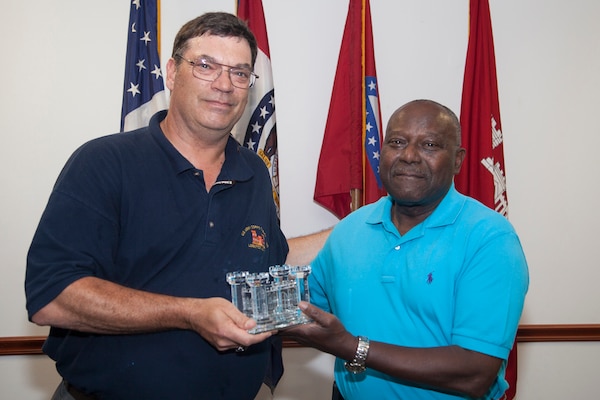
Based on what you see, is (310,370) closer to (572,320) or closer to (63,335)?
(572,320)

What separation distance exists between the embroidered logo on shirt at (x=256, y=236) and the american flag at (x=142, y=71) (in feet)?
5.63

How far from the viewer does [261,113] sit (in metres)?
3.61

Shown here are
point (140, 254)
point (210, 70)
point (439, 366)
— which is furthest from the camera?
point (210, 70)

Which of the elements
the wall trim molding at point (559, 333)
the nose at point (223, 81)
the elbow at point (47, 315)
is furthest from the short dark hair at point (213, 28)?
the wall trim molding at point (559, 333)

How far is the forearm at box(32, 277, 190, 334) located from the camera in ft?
5.61

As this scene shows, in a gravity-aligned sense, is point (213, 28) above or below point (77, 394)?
above

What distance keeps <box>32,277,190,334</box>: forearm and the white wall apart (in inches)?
89.3

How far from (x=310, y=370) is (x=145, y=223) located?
2.50 meters

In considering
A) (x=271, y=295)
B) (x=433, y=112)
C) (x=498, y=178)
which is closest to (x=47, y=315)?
(x=271, y=295)

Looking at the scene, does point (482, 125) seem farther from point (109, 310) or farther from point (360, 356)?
point (109, 310)

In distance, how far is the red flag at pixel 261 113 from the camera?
359cm

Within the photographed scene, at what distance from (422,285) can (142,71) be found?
251 centimetres

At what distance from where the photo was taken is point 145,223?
73.4 inches

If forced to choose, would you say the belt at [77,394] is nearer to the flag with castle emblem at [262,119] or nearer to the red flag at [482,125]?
the flag with castle emblem at [262,119]
